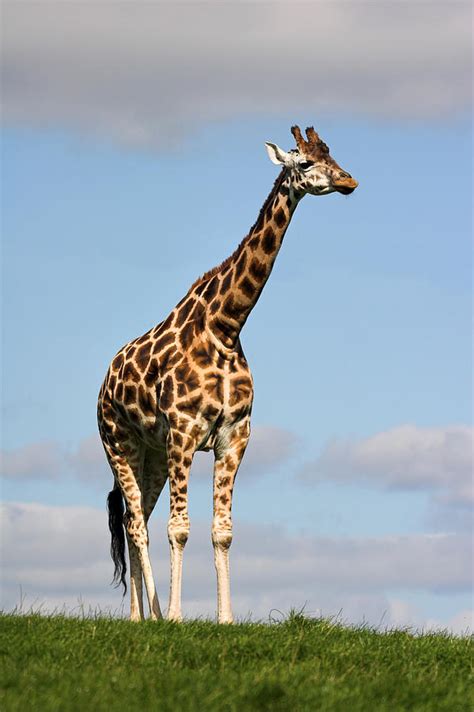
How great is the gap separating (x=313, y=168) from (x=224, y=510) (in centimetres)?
463

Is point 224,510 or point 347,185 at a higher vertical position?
point 347,185

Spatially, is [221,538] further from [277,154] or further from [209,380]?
[277,154]

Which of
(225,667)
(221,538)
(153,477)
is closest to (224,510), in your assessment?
(221,538)

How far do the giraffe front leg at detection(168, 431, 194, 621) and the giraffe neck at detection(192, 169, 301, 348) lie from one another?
156 centimetres

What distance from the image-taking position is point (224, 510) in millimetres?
16125

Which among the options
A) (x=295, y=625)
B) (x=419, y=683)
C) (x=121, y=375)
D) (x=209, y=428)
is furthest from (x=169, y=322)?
(x=419, y=683)

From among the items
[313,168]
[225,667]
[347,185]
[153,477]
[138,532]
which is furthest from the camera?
[153,477]

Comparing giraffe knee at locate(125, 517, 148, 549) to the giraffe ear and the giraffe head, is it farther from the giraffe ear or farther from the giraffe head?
the giraffe ear

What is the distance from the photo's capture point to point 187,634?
45.7ft

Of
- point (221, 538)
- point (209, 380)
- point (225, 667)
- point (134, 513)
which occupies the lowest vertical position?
point (225, 667)

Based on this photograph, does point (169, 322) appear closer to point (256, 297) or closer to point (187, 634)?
point (256, 297)

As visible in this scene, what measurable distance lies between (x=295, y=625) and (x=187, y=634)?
5.23 feet

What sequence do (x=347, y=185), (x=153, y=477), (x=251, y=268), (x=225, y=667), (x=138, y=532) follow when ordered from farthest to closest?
(x=153, y=477) → (x=138, y=532) → (x=251, y=268) → (x=347, y=185) → (x=225, y=667)

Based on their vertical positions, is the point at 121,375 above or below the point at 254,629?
above
